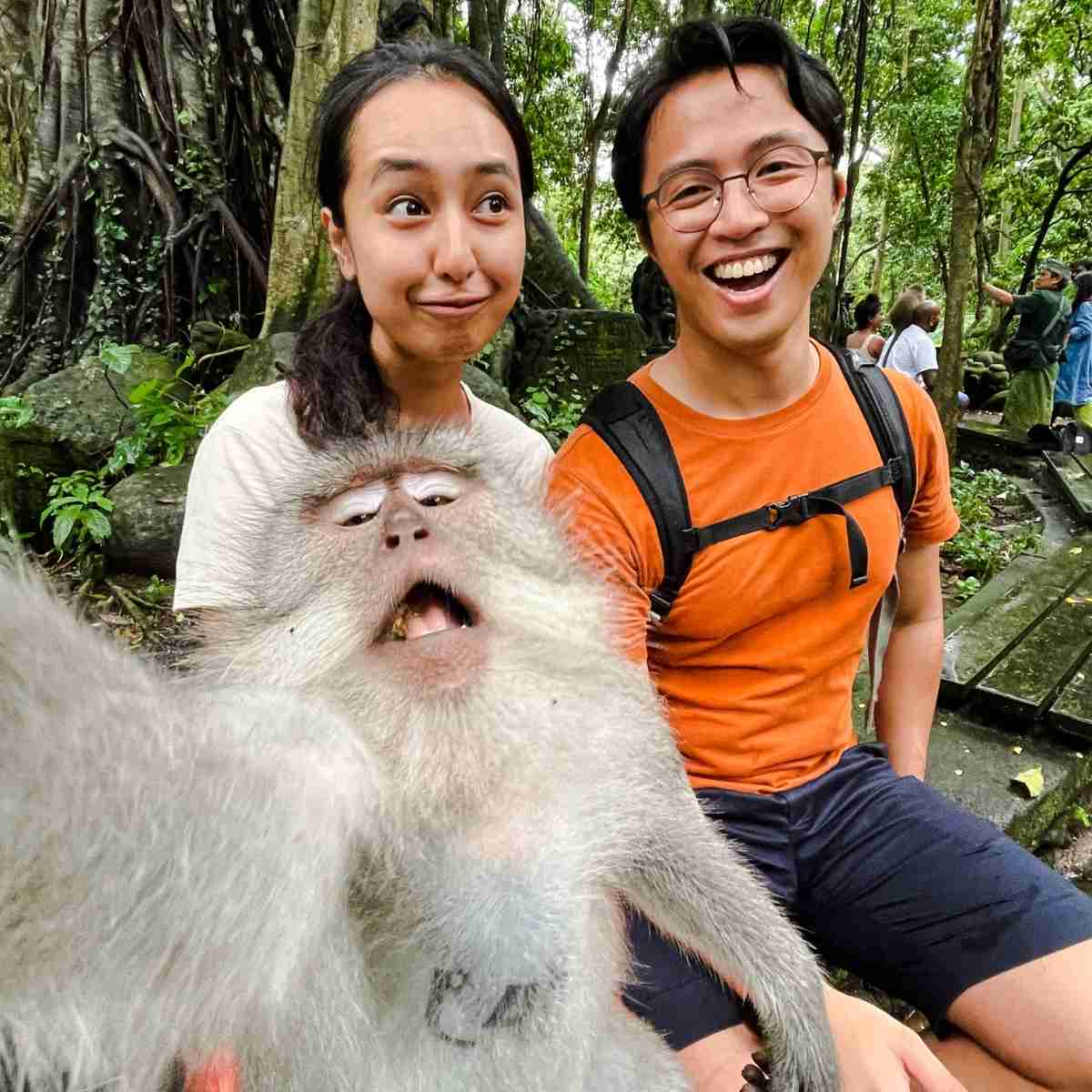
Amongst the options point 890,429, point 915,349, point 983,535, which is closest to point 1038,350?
point 915,349

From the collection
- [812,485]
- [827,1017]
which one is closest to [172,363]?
[812,485]

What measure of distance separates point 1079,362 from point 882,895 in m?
9.62

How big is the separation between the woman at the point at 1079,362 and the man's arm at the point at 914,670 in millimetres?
8685

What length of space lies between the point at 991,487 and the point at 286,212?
6583 millimetres

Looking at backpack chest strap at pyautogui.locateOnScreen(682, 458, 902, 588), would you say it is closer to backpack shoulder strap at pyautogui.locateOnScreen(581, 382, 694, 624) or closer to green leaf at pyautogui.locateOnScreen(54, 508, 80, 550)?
backpack shoulder strap at pyautogui.locateOnScreen(581, 382, 694, 624)

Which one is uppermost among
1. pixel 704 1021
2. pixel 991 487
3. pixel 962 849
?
pixel 962 849

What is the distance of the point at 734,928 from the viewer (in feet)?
5.05

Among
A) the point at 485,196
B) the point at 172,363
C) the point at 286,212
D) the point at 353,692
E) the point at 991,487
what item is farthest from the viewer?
the point at 991,487

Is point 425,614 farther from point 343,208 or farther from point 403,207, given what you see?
point 343,208

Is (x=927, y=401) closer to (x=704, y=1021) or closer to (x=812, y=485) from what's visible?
(x=812, y=485)

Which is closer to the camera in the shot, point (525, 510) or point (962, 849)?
point (525, 510)

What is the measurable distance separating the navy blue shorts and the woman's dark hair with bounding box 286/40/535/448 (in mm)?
1093

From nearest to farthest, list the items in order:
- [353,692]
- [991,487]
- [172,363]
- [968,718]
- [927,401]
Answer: [353,692]
[927,401]
[968,718]
[172,363]
[991,487]

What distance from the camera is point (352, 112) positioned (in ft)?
5.48
